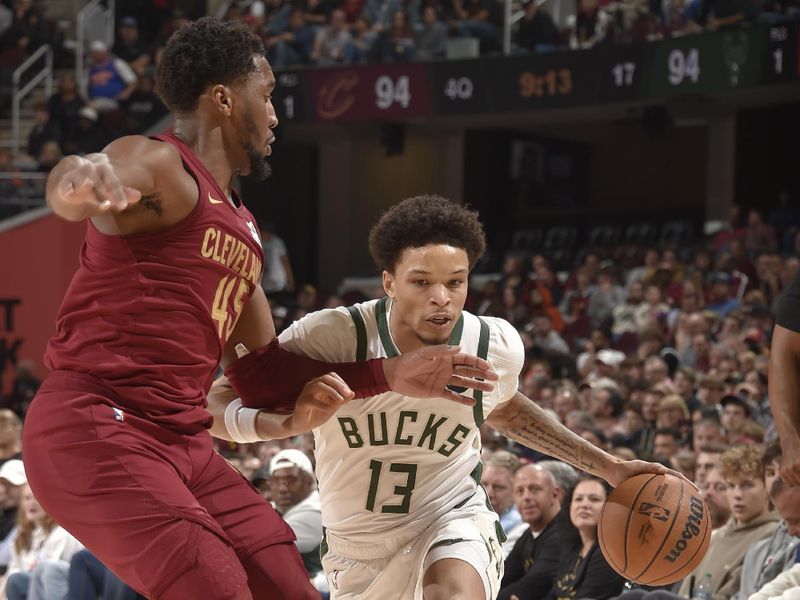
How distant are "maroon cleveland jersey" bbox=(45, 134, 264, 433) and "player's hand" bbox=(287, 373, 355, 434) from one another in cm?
40

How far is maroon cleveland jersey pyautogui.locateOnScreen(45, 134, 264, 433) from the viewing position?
10.5 feet

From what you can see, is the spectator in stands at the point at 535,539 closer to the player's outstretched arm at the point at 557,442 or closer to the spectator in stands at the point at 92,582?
the spectator in stands at the point at 92,582

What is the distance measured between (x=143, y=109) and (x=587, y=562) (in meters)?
11.6

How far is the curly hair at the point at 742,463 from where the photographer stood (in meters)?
5.79

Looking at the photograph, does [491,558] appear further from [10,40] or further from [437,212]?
[10,40]

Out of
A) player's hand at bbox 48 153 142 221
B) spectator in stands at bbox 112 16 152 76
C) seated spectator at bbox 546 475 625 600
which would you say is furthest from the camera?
spectator in stands at bbox 112 16 152 76

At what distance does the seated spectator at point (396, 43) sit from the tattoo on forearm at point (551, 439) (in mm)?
11766

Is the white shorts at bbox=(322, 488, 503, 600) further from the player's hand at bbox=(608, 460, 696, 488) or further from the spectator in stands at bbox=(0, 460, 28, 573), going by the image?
the spectator in stands at bbox=(0, 460, 28, 573)

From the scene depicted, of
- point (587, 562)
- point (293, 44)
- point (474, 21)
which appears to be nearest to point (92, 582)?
point (587, 562)

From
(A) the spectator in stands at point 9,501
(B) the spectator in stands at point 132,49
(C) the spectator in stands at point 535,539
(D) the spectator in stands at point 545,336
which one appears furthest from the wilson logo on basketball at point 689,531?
(B) the spectator in stands at point 132,49

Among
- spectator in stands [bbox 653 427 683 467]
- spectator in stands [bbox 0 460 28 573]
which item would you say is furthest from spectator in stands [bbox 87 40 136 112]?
spectator in stands [bbox 653 427 683 467]

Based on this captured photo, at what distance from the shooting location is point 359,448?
165 inches

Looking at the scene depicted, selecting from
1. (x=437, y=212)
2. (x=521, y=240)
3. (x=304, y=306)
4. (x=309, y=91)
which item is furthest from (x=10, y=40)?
(x=437, y=212)

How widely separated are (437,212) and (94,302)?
129cm
